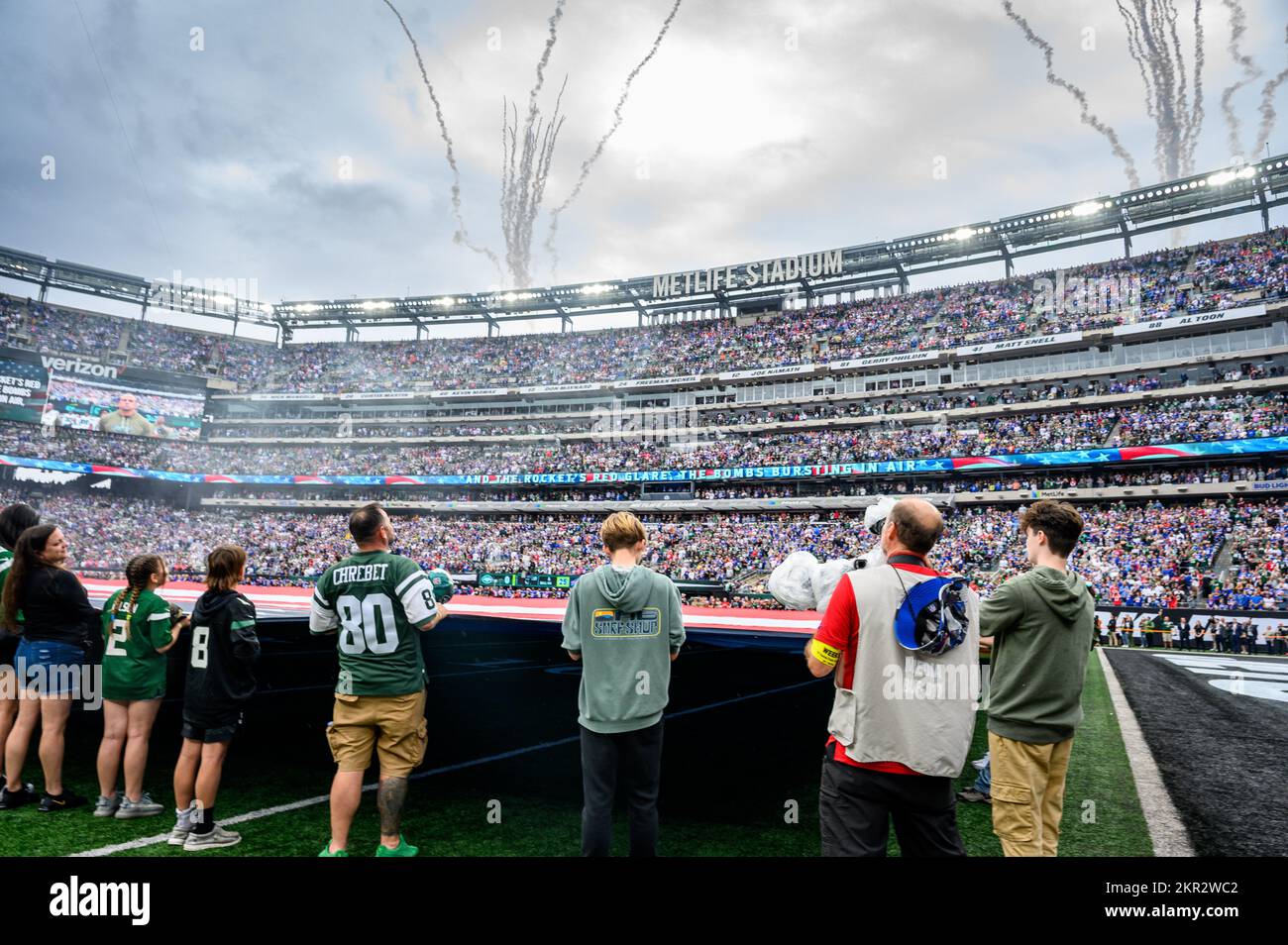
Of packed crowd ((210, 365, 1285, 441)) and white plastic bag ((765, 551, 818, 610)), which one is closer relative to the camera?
white plastic bag ((765, 551, 818, 610))

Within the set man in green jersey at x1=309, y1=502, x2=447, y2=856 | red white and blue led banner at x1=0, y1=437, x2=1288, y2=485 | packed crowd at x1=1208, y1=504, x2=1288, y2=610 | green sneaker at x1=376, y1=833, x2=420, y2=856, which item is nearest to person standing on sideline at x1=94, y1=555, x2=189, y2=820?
man in green jersey at x1=309, y1=502, x2=447, y2=856

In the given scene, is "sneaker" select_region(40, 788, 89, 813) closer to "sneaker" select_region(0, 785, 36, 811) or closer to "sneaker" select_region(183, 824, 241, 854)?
"sneaker" select_region(0, 785, 36, 811)

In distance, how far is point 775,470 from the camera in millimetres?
38062

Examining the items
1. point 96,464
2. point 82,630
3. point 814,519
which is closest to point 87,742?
point 82,630

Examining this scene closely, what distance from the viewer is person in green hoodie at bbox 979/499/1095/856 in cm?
334

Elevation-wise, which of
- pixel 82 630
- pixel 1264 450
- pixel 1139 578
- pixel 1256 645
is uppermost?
pixel 1264 450

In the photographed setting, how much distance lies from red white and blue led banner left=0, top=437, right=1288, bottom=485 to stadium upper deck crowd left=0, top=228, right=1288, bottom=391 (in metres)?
8.91

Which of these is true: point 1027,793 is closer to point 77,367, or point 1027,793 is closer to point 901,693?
point 901,693

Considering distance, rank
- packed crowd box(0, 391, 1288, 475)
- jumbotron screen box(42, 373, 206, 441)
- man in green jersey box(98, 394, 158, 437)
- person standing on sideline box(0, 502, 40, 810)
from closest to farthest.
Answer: person standing on sideline box(0, 502, 40, 810), packed crowd box(0, 391, 1288, 475), jumbotron screen box(42, 373, 206, 441), man in green jersey box(98, 394, 158, 437)

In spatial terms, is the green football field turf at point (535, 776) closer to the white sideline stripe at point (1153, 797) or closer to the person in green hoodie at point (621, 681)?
the white sideline stripe at point (1153, 797)

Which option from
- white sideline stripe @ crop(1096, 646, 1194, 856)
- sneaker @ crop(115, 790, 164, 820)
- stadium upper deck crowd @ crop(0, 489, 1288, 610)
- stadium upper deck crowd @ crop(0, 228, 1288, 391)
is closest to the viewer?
white sideline stripe @ crop(1096, 646, 1194, 856)
